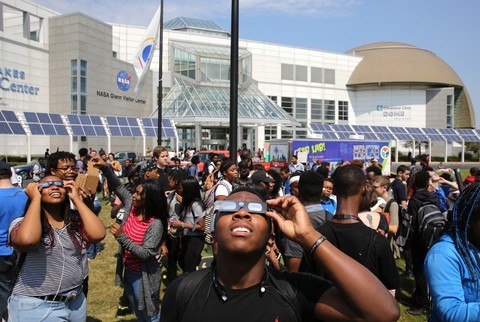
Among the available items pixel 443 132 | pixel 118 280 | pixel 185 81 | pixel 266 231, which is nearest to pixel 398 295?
pixel 118 280

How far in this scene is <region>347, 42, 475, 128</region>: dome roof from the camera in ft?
213

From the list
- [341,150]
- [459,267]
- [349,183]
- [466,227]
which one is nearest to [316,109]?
[341,150]

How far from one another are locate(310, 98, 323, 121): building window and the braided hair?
202 ft

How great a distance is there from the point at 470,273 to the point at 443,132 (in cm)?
5420

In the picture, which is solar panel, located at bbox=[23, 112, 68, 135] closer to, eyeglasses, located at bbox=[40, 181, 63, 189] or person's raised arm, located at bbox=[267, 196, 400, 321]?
eyeglasses, located at bbox=[40, 181, 63, 189]

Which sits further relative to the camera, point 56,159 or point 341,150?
point 341,150

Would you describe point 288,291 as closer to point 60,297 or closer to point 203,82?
point 60,297

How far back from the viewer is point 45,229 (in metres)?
2.96

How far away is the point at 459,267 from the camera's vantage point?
7.17 ft

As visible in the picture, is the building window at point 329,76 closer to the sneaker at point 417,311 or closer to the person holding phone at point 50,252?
the sneaker at point 417,311

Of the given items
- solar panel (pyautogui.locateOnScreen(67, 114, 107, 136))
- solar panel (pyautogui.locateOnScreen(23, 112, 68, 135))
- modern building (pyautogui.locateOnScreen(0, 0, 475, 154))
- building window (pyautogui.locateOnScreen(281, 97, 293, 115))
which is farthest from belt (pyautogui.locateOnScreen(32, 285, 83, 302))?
building window (pyautogui.locateOnScreen(281, 97, 293, 115))

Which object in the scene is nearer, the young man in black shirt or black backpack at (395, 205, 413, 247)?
the young man in black shirt

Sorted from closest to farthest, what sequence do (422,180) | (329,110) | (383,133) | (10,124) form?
(422,180) < (10,124) < (383,133) < (329,110)

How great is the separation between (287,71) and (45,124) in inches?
1660
